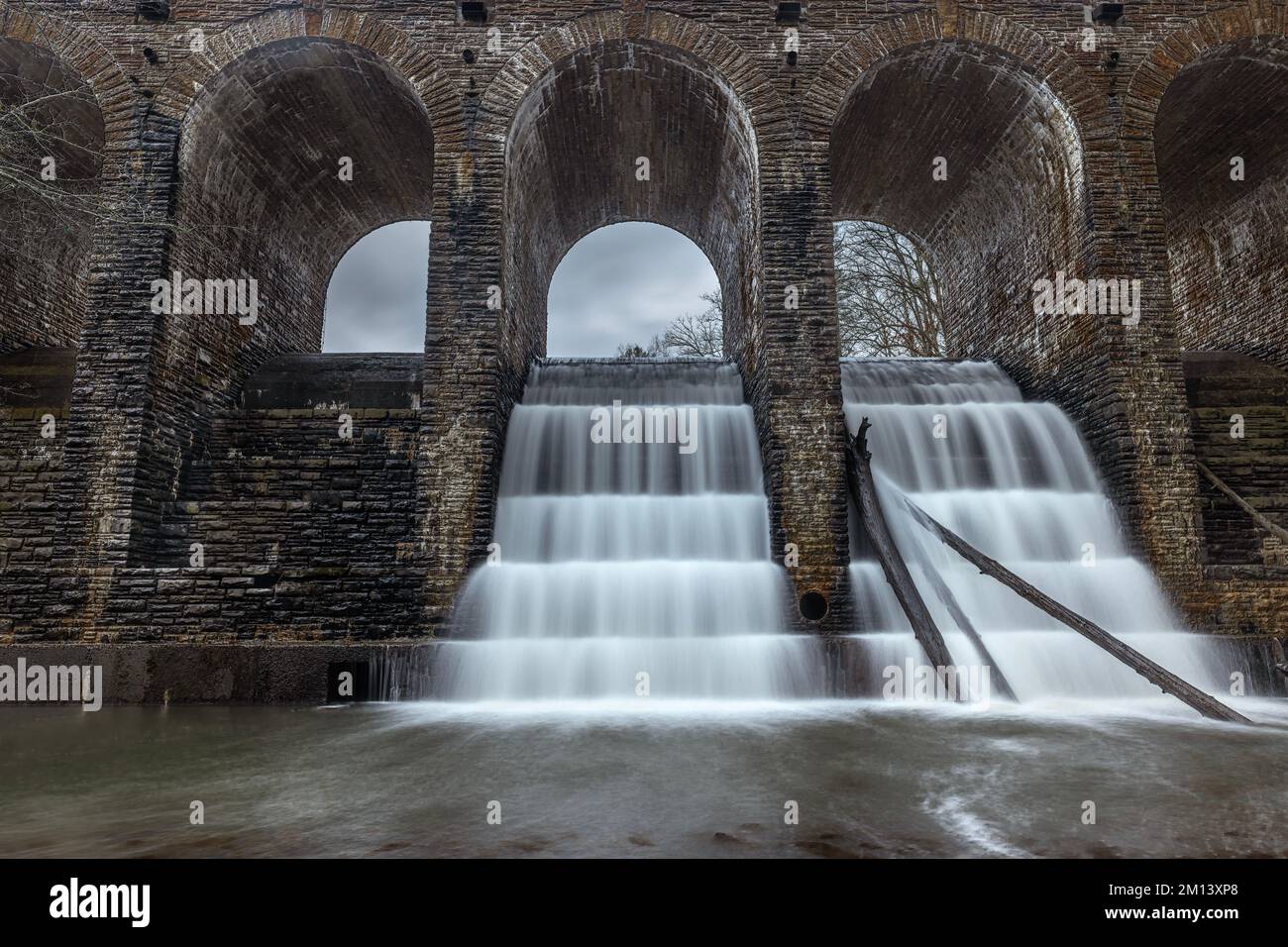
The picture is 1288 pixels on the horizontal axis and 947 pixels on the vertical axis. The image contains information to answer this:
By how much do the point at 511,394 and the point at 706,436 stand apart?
2.30 meters

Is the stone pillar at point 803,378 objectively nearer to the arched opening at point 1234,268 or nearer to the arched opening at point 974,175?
the arched opening at point 974,175

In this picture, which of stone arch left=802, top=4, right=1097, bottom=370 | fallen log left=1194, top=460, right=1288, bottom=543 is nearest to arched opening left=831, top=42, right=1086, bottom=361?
stone arch left=802, top=4, right=1097, bottom=370

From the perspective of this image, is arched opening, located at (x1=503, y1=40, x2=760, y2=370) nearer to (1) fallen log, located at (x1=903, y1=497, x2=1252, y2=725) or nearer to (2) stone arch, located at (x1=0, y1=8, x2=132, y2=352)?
(1) fallen log, located at (x1=903, y1=497, x2=1252, y2=725)

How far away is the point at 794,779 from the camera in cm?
320

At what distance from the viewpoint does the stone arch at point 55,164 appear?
25.1 feet

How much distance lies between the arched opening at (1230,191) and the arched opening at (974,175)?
1.69 meters

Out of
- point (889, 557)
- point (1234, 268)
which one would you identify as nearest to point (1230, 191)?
Answer: point (1234, 268)

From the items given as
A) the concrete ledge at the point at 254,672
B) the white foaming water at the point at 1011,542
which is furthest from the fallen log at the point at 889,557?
the concrete ledge at the point at 254,672

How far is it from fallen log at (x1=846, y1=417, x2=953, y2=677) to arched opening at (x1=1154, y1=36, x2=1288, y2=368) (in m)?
5.81

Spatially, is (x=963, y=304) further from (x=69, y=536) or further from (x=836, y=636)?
(x=69, y=536)

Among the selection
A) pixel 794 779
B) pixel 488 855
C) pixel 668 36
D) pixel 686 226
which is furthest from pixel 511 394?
pixel 488 855

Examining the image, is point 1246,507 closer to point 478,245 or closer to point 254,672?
point 478,245

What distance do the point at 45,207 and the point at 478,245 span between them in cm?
613

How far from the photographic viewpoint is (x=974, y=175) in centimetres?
975
